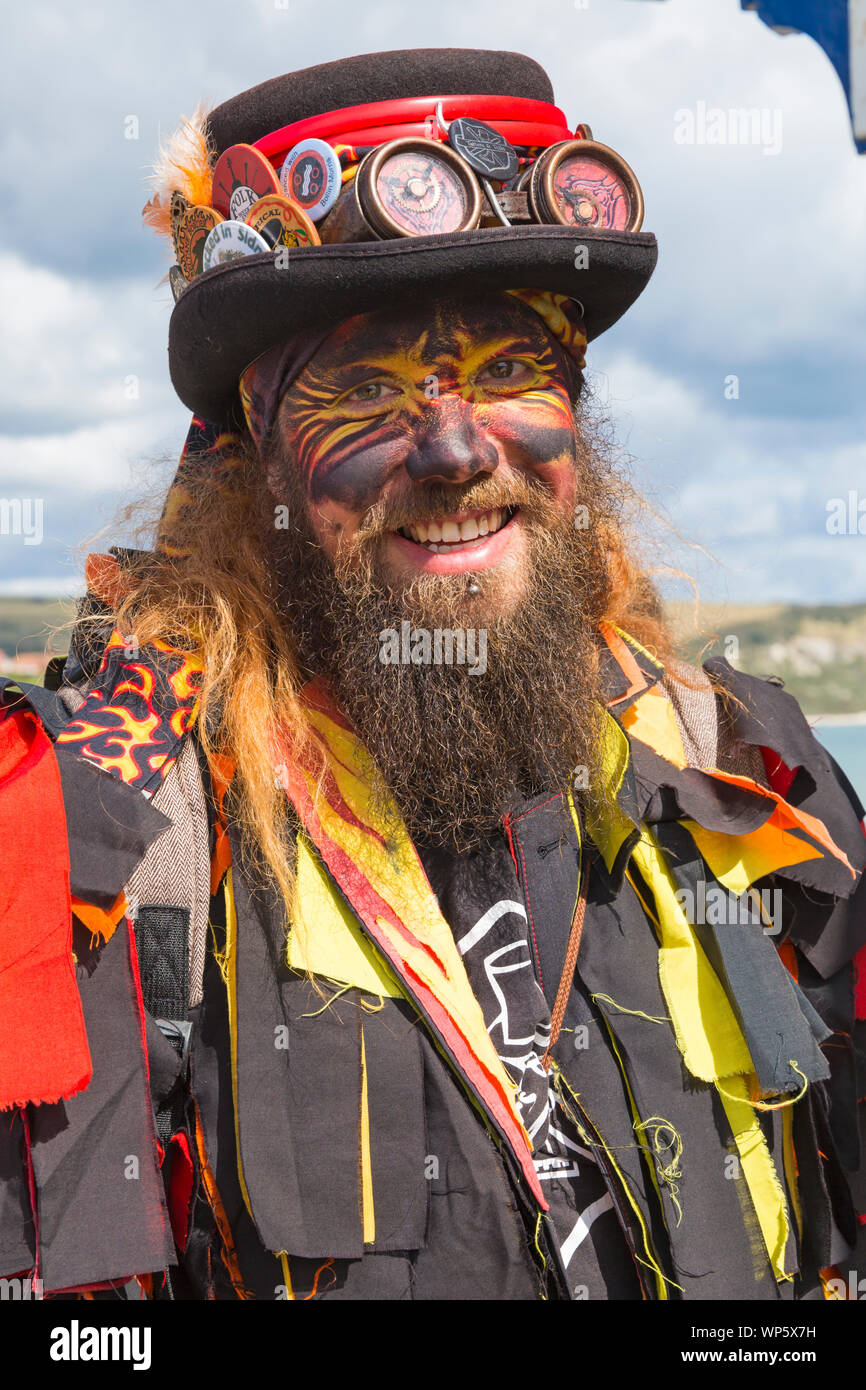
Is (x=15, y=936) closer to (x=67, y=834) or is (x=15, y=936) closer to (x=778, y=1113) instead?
(x=67, y=834)

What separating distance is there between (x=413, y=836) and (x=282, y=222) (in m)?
1.09

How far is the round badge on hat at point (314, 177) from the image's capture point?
1759mm

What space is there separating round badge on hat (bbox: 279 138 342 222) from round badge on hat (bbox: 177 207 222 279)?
0.21 m

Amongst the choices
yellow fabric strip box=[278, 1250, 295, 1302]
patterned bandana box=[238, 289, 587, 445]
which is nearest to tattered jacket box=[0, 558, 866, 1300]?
yellow fabric strip box=[278, 1250, 295, 1302]

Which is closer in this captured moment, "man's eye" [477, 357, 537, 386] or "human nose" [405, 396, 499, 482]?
"human nose" [405, 396, 499, 482]

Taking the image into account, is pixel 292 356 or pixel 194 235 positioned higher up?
pixel 194 235

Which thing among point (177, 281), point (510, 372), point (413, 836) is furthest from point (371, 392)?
point (413, 836)

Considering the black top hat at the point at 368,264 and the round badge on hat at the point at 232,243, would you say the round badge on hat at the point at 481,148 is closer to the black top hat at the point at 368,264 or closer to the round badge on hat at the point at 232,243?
the black top hat at the point at 368,264

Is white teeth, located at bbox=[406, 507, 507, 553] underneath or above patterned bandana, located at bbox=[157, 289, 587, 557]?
underneath

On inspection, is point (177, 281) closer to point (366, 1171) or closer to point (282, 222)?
point (282, 222)

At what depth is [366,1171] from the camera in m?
1.49

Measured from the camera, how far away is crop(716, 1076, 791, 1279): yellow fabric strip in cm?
162

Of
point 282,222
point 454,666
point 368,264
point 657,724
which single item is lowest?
point 657,724

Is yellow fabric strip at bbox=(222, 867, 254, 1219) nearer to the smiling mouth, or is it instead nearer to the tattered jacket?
the tattered jacket
